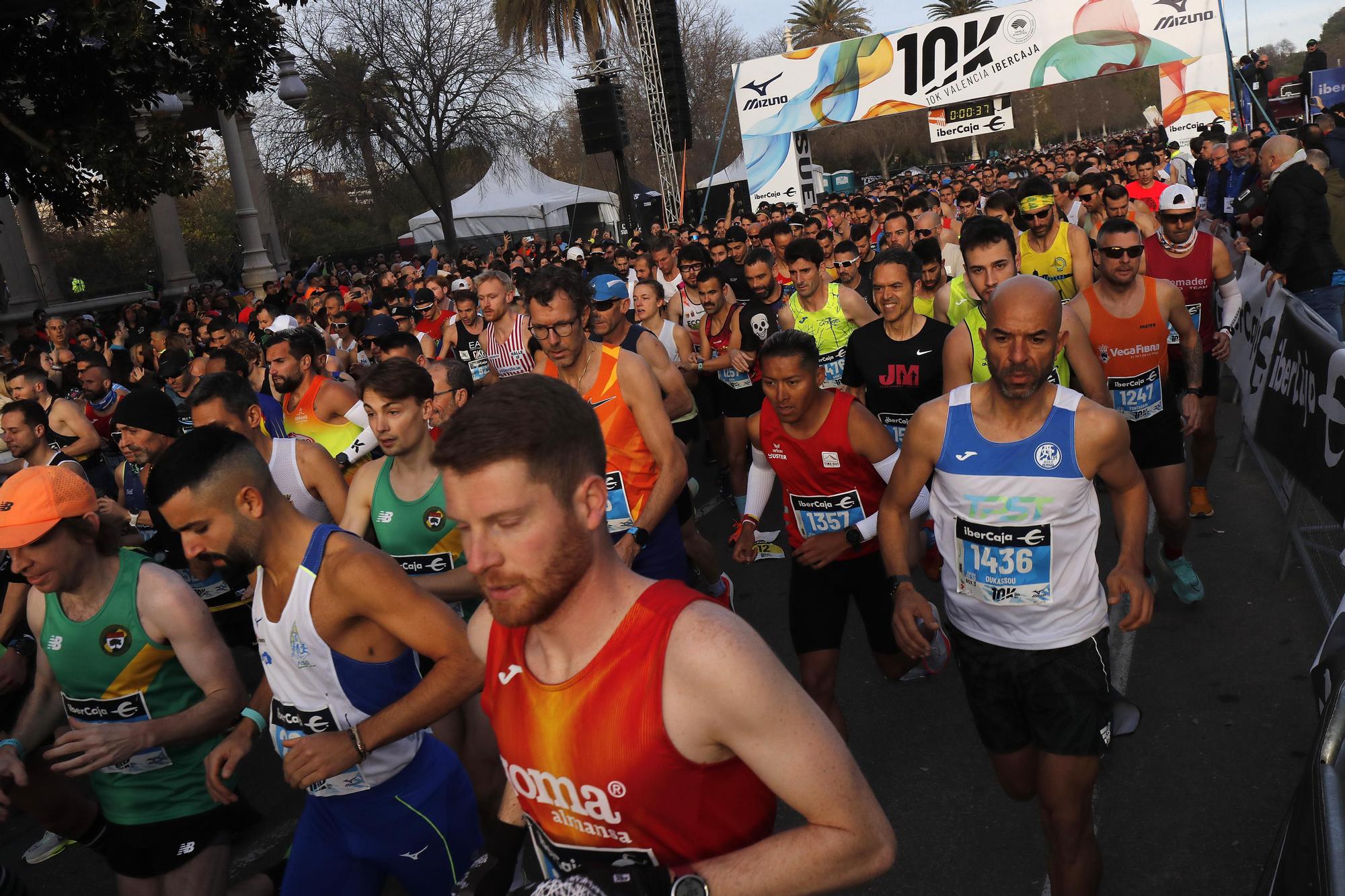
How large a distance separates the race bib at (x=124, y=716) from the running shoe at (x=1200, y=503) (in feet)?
19.9

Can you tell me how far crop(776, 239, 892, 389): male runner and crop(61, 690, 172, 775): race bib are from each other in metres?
5.12

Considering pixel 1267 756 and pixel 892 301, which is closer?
pixel 1267 756

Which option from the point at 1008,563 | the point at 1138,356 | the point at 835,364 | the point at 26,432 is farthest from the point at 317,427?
the point at 1138,356

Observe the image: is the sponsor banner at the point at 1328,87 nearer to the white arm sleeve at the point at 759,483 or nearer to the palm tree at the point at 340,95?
the palm tree at the point at 340,95

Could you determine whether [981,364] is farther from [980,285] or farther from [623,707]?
[623,707]

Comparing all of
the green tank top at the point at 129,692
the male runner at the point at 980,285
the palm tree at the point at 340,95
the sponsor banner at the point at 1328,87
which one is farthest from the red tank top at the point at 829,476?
the palm tree at the point at 340,95

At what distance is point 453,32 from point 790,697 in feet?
90.4

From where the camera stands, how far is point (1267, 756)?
163 inches

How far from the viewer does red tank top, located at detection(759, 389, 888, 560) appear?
4.45 m

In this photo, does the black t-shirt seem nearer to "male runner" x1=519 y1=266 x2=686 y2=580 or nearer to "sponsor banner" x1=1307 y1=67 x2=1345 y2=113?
"male runner" x1=519 y1=266 x2=686 y2=580

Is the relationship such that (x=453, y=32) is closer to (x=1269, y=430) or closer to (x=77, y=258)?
(x=77, y=258)

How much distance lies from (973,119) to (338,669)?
2351 centimetres

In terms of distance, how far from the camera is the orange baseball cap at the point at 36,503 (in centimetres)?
321

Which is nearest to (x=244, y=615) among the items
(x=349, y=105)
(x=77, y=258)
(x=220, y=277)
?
(x=349, y=105)
